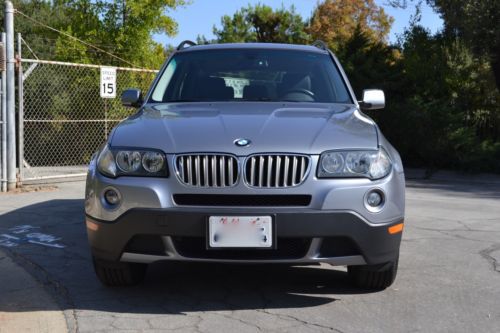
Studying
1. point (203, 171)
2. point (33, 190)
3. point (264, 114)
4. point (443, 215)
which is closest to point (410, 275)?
point (264, 114)

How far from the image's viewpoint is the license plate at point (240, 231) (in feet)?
12.4

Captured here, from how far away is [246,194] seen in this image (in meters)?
3.83

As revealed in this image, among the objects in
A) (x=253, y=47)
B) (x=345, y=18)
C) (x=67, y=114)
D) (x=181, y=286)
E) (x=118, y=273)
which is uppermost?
(x=345, y=18)

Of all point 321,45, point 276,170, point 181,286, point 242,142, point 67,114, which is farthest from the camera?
point 67,114

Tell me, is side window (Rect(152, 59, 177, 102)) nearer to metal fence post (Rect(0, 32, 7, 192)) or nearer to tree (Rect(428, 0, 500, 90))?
metal fence post (Rect(0, 32, 7, 192))

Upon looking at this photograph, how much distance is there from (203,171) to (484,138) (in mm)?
12570

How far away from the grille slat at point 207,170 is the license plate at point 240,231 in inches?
9.0

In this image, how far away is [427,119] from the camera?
1362 centimetres

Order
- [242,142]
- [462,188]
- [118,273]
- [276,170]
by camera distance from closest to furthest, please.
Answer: [276,170], [242,142], [118,273], [462,188]

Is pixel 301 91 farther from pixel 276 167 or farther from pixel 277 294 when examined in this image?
pixel 277 294

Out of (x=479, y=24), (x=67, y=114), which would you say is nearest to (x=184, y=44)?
(x=67, y=114)

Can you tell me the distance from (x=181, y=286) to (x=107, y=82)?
7.03m

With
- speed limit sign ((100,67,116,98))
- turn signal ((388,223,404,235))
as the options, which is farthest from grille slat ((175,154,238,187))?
speed limit sign ((100,67,116,98))

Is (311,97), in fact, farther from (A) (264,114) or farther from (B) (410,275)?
(B) (410,275)
